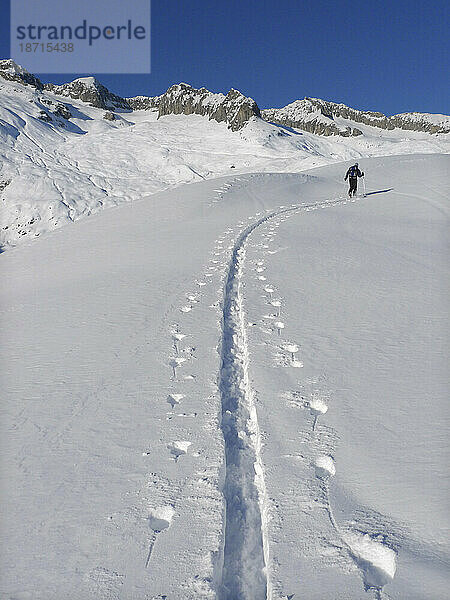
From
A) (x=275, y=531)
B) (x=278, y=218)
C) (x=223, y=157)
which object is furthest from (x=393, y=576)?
(x=223, y=157)

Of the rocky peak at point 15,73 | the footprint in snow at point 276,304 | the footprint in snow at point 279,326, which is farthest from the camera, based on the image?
the rocky peak at point 15,73

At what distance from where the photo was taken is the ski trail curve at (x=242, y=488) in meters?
2.34

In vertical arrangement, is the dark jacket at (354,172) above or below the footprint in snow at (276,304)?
above

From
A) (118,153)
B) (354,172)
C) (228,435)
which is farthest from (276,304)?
(118,153)

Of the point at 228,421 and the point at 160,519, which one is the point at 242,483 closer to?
the point at 160,519

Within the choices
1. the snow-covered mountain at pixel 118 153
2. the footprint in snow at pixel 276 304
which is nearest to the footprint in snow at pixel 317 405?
the footprint in snow at pixel 276 304

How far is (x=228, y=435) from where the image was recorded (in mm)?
3428

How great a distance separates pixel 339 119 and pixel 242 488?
196 m

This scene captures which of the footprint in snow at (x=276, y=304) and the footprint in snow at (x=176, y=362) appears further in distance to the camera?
the footprint in snow at (x=276, y=304)

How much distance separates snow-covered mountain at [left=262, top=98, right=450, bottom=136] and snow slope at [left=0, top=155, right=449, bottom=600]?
6060 inches

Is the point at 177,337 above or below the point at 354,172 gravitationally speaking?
below

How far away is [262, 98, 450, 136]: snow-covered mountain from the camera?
158 meters

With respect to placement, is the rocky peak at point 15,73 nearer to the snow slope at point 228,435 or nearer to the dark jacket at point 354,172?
the dark jacket at point 354,172

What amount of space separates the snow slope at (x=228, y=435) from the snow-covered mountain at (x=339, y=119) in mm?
153933
